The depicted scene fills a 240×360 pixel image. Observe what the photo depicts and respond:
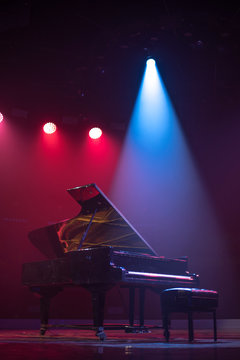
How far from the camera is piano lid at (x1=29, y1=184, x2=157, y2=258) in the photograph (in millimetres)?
4715

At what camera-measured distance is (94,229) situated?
4863 millimetres

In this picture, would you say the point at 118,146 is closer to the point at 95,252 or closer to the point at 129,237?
the point at 129,237

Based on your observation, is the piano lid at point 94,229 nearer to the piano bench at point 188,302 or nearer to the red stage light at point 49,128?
the piano bench at point 188,302

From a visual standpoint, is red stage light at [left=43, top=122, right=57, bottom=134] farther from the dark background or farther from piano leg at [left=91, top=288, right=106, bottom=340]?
piano leg at [left=91, top=288, right=106, bottom=340]

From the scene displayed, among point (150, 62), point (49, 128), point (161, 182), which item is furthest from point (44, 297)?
point (150, 62)

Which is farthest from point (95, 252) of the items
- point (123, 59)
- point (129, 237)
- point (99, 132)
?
point (99, 132)

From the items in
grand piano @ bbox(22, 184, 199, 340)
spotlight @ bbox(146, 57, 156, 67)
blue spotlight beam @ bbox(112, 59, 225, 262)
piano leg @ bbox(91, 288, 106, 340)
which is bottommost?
piano leg @ bbox(91, 288, 106, 340)

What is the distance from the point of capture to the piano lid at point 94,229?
4.71 metres

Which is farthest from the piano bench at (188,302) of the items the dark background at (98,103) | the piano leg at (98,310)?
the dark background at (98,103)

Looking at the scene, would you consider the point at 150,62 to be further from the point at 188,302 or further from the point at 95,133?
the point at 188,302

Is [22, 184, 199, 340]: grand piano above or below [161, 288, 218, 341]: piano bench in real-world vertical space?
above

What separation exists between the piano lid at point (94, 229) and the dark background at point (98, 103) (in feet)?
5.08

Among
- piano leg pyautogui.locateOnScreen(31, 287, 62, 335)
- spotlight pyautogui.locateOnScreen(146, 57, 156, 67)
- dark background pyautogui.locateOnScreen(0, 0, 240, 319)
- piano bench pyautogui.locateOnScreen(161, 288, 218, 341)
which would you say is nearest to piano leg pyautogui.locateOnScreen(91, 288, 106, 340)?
piano bench pyautogui.locateOnScreen(161, 288, 218, 341)

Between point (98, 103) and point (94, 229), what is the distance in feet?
11.2
